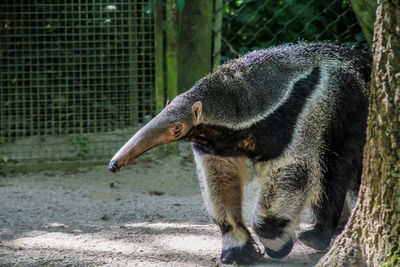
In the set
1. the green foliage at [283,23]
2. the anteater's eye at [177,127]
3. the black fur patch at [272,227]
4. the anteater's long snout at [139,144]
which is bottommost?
the black fur patch at [272,227]

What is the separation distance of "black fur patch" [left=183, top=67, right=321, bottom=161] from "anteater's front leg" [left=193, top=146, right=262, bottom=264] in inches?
8.8

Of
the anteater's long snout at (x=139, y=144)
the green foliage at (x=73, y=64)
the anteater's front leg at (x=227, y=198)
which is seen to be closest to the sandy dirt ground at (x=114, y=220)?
the anteater's front leg at (x=227, y=198)

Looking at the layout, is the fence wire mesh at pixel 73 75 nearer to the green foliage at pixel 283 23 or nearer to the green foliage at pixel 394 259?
the green foliage at pixel 283 23

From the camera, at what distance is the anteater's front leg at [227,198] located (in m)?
4.40

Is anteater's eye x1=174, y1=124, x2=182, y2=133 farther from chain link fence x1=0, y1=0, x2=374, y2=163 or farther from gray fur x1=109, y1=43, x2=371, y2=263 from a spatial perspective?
chain link fence x1=0, y1=0, x2=374, y2=163

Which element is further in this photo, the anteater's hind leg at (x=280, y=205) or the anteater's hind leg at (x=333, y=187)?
the anteater's hind leg at (x=333, y=187)

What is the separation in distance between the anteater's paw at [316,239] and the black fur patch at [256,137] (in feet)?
2.95

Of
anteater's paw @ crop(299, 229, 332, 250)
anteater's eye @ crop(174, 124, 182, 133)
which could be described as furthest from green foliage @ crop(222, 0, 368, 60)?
anteater's eye @ crop(174, 124, 182, 133)

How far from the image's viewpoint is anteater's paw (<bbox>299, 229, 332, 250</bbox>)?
4.62 metres

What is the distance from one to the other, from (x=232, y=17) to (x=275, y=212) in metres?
4.09

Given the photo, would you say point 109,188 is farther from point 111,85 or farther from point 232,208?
point 232,208

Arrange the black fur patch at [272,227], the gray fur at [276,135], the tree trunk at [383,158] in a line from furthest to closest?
the black fur patch at [272,227] → the gray fur at [276,135] → the tree trunk at [383,158]

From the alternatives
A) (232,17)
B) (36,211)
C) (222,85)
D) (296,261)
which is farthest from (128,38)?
(296,261)

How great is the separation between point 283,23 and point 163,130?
4.40 m
